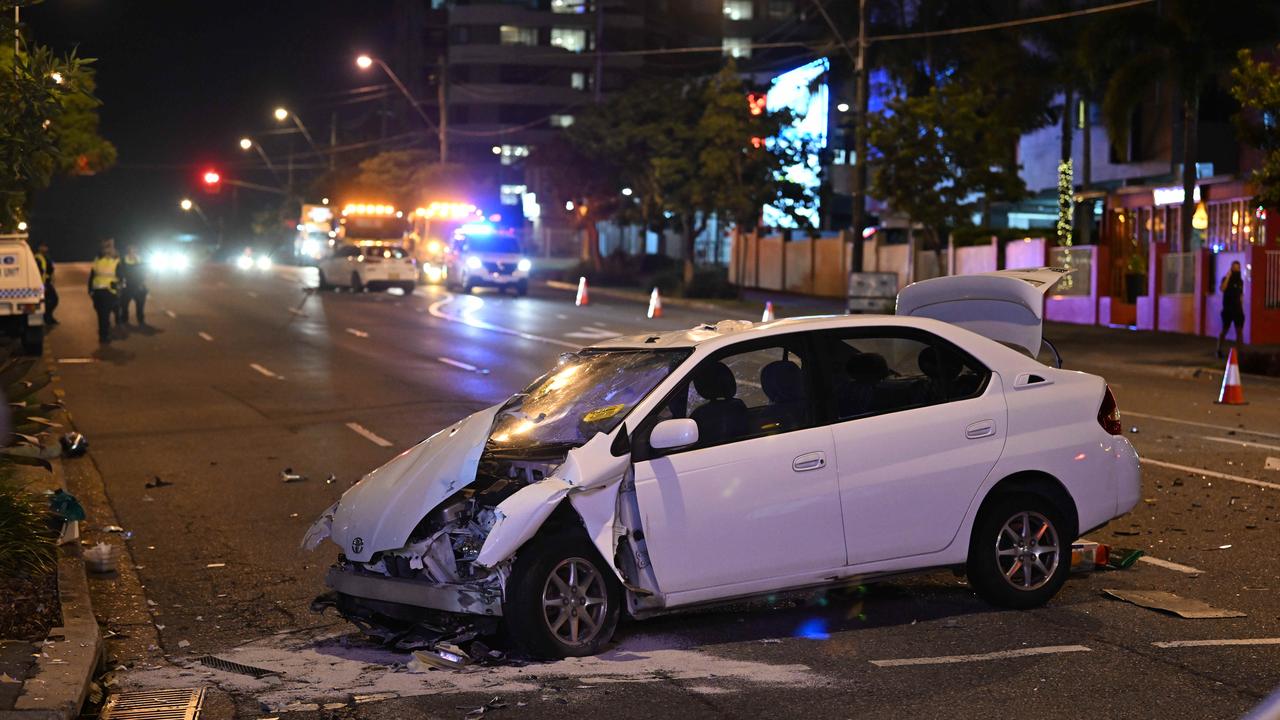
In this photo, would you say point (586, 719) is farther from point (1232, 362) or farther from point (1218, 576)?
point (1232, 362)

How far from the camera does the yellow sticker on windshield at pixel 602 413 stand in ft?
24.6

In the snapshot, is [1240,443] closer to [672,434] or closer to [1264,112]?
[672,434]

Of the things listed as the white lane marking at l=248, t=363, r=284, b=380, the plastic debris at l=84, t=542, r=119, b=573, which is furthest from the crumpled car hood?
the white lane marking at l=248, t=363, r=284, b=380

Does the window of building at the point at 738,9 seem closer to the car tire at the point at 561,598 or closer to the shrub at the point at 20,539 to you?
the shrub at the point at 20,539

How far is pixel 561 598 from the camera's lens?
7062mm

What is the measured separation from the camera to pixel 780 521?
7.42 m

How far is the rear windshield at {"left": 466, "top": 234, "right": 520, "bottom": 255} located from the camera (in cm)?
4869

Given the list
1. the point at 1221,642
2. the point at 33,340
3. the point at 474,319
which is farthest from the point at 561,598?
the point at 474,319

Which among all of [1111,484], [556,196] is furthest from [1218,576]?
[556,196]

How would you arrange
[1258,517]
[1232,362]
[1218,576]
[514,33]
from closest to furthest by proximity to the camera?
1. [1218,576]
2. [1258,517]
3. [1232,362]
4. [514,33]

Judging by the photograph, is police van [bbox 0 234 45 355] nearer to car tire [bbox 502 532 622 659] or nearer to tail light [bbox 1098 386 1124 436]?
car tire [bbox 502 532 622 659]

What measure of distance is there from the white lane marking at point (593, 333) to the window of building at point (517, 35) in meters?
86.9

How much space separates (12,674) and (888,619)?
13.9 feet

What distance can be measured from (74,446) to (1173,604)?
10.6 meters
